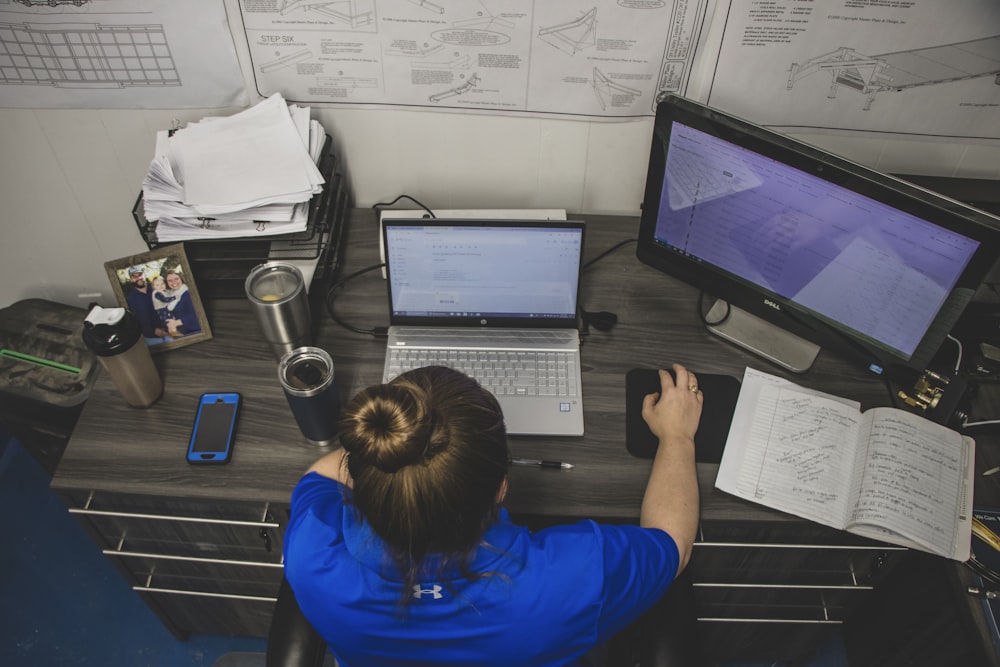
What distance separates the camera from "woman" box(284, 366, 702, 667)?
798mm

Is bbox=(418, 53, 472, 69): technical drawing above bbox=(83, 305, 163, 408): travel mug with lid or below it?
above

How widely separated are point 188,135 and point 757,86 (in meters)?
1.14

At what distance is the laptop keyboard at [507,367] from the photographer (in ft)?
4.19

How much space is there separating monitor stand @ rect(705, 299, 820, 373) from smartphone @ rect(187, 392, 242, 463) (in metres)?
0.91

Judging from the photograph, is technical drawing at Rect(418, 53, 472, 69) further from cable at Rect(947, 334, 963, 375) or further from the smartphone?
cable at Rect(947, 334, 963, 375)

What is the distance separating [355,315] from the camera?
4.62 ft

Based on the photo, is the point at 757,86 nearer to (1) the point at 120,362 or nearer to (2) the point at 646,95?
(2) the point at 646,95

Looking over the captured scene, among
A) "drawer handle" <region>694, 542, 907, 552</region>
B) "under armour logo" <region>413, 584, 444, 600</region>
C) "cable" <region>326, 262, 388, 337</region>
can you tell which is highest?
"under armour logo" <region>413, 584, 444, 600</region>

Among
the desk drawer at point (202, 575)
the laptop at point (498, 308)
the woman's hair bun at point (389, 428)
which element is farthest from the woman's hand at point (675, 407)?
the desk drawer at point (202, 575)

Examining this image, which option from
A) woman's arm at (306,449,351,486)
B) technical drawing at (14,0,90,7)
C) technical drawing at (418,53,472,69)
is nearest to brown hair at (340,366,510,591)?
woman's arm at (306,449,351,486)

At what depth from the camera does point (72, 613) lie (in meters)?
1.77

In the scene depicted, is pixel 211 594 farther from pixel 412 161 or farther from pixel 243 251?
pixel 412 161

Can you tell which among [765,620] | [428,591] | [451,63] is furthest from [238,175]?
[765,620]

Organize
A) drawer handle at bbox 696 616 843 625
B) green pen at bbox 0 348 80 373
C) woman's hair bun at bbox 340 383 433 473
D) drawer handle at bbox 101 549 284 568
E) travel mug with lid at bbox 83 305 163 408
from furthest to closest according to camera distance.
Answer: green pen at bbox 0 348 80 373 → drawer handle at bbox 696 616 843 625 → drawer handle at bbox 101 549 284 568 → travel mug with lid at bbox 83 305 163 408 → woman's hair bun at bbox 340 383 433 473
